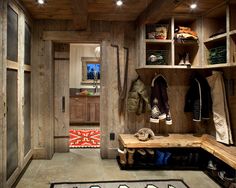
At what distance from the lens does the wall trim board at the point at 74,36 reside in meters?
4.18

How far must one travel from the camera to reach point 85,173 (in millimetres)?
3596

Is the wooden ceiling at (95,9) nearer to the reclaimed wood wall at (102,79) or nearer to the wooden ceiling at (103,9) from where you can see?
the wooden ceiling at (103,9)

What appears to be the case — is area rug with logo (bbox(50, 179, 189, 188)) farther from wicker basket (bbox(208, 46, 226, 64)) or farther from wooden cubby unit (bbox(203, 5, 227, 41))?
wooden cubby unit (bbox(203, 5, 227, 41))

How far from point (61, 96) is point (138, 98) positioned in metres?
1.46

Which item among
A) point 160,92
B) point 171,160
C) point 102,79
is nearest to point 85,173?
point 171,160

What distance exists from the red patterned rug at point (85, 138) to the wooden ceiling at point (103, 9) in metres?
2.56

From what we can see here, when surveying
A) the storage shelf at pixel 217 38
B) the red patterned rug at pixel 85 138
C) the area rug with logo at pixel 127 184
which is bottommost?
the area rug with logo at pixel 127 184

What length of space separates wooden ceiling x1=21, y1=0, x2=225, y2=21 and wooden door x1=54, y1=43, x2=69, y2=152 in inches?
27.7

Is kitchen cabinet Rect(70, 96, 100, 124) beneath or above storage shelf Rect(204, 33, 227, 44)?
beneath

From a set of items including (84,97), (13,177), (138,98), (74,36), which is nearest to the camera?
(13,177)

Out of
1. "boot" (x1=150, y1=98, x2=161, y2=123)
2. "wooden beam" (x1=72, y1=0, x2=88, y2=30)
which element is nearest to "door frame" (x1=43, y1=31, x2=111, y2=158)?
"wooden beam" (x1=72, y1=0, x2=88, y2=30)

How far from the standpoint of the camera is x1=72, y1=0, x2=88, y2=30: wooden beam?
2939 mm

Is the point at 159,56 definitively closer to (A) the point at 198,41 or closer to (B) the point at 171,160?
(A) the point at 198,41

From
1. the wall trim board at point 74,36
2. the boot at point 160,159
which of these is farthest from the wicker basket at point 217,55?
the wall trim board at point 74,36
